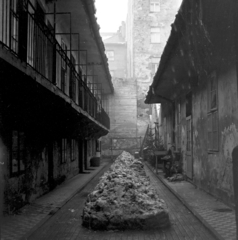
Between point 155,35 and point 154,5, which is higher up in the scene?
point 154,5

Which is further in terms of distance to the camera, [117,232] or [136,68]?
[136,68]

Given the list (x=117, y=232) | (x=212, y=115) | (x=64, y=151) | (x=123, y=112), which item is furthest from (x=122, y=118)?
(x=117, y=232)

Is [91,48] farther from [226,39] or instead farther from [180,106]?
[226,39]

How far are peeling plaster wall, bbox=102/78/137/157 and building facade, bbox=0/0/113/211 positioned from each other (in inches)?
650

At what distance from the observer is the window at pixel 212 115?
8872mm

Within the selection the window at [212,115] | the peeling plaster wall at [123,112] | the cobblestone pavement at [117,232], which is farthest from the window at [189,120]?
the peeling plaster wall at [123,112]

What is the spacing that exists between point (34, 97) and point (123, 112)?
24.9m

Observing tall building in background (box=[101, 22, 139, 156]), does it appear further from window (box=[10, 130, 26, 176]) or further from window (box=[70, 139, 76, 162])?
window (box=[10, 130, 26, 176])

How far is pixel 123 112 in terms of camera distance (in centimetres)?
3116

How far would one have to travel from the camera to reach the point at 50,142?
11.2 metres

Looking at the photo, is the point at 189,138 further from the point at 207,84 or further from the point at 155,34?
the point at 155,34

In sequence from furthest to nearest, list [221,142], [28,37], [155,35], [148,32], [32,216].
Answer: [155,35]
[148,32]
[221,142]
[28,37]
[32,216]

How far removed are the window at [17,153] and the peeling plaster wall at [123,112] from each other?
22.1 meters

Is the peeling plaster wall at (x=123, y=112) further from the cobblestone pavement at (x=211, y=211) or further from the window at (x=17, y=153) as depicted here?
the window at (x=17, y=153)
